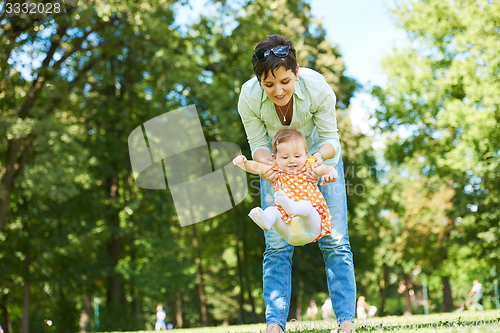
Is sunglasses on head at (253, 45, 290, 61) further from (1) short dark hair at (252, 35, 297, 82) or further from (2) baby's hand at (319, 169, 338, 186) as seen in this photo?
(2) baby's hand at (319, 169, 338, 186)

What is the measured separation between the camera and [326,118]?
351 cm

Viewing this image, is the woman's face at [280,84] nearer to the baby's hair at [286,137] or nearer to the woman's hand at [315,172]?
the baby's hair at [286,137]

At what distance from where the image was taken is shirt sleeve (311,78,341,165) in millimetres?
3452

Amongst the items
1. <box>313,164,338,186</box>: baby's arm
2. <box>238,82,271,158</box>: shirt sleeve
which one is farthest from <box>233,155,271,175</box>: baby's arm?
<box>313,164,338,186</box>: baby's arm

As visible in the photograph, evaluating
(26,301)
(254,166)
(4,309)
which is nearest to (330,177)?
(254,166)

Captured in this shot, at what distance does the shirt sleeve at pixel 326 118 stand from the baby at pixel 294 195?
21 centimetres

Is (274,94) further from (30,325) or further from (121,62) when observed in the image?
(30,325)

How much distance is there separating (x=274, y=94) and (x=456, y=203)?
51.9 feet

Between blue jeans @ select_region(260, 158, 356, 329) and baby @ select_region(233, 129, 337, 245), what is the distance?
22 centimetres

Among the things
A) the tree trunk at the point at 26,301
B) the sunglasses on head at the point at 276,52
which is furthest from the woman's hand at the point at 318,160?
the tree trunk at the point at 26,301

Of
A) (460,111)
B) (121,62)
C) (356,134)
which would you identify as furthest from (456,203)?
(121,62)

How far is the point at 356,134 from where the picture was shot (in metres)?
21.0

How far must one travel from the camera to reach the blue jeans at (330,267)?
3355 mm

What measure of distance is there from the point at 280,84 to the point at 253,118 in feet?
1.44
